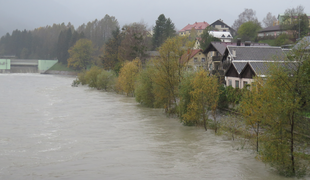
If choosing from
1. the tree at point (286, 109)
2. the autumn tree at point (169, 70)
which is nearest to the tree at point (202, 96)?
the autumn tree at point (169, 70)

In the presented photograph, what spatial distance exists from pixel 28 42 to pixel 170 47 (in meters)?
159

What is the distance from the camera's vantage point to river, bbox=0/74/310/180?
15375 mm

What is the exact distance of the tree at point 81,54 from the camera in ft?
Result: 398

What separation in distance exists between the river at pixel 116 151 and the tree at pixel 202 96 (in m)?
1.35

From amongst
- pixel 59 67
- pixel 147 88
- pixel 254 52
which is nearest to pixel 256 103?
pixel 147 88

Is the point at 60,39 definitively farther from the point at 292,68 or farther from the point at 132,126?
the point at 292,68

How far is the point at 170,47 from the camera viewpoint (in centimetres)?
3128

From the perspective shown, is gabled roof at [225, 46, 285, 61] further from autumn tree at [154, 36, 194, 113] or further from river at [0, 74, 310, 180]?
river at [0, 74, 310, 180]

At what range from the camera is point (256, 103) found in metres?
16.2

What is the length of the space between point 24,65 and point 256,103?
155 metres

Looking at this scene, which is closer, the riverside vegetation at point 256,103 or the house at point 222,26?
the riverside vegetation at point 256,103

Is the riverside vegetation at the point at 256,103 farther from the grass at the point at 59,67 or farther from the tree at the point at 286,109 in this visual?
the grass at the point at 59,67

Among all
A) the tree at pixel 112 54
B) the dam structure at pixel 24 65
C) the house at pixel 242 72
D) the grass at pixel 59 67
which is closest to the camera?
the house at pixel 242 72

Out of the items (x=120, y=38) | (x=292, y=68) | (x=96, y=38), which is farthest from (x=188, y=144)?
(x=96, y=38)
